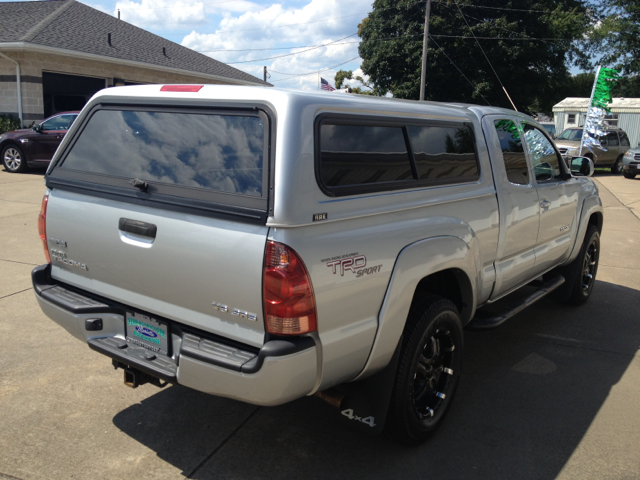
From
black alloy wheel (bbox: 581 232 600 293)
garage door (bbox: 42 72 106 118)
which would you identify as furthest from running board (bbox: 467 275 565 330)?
garage door (bbox: 42 72 106 118)

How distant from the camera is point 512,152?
4.53 meters

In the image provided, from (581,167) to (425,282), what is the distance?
2.97 m

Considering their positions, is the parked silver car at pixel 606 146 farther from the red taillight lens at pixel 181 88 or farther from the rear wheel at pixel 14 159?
the red taillight lens at pixel 181 88

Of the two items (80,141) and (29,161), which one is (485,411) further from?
(29,161)

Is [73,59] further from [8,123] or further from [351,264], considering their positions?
[351,264]

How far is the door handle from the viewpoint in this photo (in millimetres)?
2900

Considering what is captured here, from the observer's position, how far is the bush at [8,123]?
1862 centimetres

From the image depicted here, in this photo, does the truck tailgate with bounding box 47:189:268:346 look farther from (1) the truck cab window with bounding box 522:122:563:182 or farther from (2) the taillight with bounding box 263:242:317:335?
(1) the truck cab window with bounding box 522:122:563:182

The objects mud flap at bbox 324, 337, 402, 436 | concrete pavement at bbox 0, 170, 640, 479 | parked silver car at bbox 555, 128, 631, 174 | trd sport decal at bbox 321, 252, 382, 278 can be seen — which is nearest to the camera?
trd sport decal at bbox 321, 252, 382, 278

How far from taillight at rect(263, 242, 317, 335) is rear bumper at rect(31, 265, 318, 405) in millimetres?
81

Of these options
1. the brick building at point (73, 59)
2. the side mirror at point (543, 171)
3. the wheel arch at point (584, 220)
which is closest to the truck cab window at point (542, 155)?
the side mirror at point (543, 171)

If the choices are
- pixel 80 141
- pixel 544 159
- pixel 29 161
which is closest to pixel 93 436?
pixel 80 141

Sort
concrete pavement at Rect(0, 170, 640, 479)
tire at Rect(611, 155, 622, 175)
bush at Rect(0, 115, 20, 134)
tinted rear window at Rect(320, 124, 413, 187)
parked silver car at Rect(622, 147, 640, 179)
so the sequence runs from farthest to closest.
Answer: tire at Rect(611, 155, 622, 175) < parked silver car at Rect(622, 147, 640, 179) < bush at Rect(0, 115, 20, 134) < concrete pavement at Rect(0, 170, 640, 479) < tinted rear window at Rect(320, 124, 413, 187)

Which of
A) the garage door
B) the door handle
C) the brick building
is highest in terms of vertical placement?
the brick building
